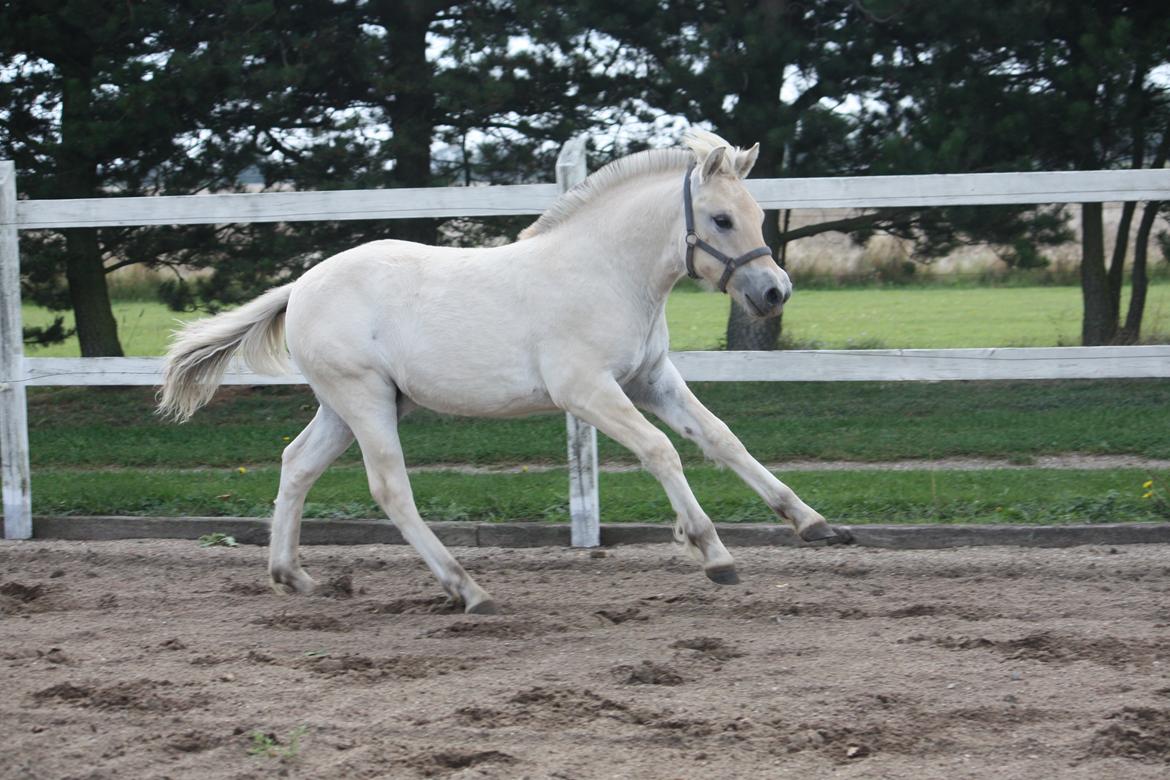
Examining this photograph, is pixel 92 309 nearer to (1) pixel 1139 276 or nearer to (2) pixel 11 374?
(2) pixel 11 374

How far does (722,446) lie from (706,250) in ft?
A: 2.72

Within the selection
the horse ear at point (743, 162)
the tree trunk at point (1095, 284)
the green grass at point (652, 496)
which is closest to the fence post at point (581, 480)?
the green grass at point (652, 496)

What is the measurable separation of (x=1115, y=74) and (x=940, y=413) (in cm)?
316

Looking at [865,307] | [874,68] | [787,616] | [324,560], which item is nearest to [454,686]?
[787,616]

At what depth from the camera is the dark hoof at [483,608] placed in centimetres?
550

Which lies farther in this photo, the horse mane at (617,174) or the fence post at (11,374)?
the fence post at (11,374)

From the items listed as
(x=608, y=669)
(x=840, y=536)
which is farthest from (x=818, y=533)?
(x=608, y=669)

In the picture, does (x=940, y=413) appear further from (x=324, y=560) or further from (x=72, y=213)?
(x=72, y=213)

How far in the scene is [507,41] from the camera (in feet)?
37.3

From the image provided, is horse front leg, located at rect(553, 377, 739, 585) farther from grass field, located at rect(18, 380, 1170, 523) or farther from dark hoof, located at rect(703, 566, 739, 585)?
grass field, located at rect(18, 380, 1170, 523)

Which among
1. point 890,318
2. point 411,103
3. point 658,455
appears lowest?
point 890,318

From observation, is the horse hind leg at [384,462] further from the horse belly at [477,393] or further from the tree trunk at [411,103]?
the tree trunk at [411,103]

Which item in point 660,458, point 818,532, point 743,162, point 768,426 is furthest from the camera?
point 768,426

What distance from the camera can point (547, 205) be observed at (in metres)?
6.92
